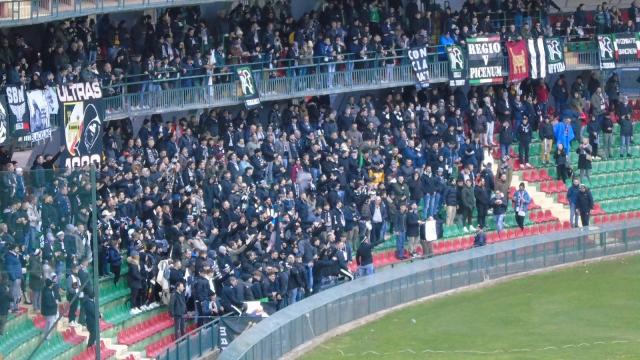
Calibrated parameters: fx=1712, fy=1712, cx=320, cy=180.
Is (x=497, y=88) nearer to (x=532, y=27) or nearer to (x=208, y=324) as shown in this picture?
(x=532, y=27)

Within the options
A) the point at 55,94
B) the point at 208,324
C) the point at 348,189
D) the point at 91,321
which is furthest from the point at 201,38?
the point at 91,321

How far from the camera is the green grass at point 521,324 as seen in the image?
99.3 ft

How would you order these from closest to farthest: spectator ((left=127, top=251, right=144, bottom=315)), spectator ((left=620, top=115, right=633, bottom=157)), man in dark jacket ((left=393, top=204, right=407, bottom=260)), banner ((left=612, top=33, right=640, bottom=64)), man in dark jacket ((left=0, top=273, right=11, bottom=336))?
man in dark jacket ((left=0, top=273, right=11, bottom=336)), spectator ((left=127, top=251, right=144, bottom=315)), man in dark jacket ((left=393, top=204, right=407, bottom=260)), spectator ((left=620, top=115, right=633, bottom=157)), banner ((left=612, top=33, right=640, bottom=64))

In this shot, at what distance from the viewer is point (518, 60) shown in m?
41.9

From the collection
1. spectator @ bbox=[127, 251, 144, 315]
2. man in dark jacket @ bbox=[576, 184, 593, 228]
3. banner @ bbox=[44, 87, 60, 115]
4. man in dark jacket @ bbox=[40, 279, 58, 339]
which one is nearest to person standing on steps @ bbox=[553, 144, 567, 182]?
man in dark jacket @ bbox=[576, 184, 593, 228]

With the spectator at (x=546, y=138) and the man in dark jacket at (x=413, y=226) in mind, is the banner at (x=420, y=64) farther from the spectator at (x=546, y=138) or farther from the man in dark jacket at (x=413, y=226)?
the man in dark jacket at (x=413, y=226)

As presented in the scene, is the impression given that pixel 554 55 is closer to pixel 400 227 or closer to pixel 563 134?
pixel 563 134

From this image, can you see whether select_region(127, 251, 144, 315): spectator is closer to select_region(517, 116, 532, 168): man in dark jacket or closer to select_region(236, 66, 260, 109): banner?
select_region(236, 66, 260, 109): banner

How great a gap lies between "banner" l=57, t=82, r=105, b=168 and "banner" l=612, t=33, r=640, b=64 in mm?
17353

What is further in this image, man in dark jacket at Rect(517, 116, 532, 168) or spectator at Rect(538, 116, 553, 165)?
spectator at Rect(538, 116, 553, 165)

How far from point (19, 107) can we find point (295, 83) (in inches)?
389

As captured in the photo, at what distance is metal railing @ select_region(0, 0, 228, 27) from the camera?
98.6 feet

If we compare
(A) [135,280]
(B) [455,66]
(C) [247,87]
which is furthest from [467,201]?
(A) [135,280]

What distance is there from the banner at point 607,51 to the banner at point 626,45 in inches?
6.0
